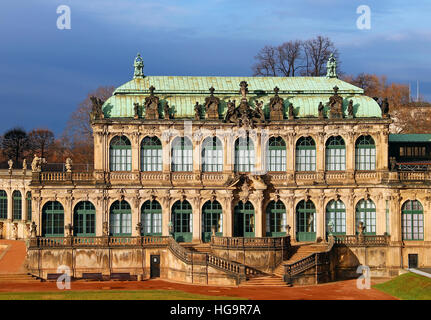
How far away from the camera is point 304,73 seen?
330 feet

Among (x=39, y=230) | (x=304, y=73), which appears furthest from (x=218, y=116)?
(x=304, y=73)

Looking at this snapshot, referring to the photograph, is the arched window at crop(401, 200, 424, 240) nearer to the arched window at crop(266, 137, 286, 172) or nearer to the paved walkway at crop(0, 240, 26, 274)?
the arched window at crop(266, 137, 286, 172)

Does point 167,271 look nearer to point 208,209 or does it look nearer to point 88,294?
point 208,209

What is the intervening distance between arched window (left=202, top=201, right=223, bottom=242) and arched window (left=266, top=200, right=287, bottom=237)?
170 inches

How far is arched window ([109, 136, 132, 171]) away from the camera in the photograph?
2714 inches

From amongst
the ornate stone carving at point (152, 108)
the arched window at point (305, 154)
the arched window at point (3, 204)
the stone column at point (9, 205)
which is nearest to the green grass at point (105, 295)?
the ornate stone carving at point (152, 108)

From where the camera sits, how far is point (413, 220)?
2702 inches

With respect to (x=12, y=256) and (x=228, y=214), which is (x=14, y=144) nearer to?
(x=12, y=256)

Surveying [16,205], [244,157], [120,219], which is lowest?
[120,219]

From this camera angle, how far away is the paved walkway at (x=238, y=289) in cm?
5578

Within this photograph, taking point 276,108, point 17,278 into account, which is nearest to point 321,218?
point 276,108

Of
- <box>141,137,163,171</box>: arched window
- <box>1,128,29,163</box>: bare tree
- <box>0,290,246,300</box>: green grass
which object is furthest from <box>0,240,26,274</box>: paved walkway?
<box>1,128,29,163</box>: bare tree

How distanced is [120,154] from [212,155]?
822 centimetres

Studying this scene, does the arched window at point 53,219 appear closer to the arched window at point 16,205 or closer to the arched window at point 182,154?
the arched window at point 182,154
